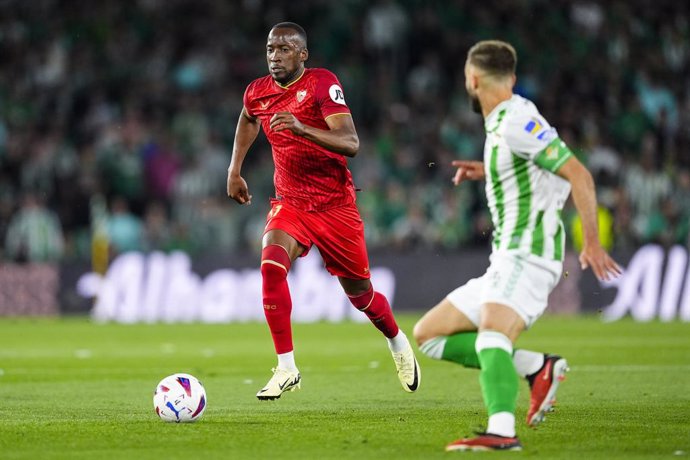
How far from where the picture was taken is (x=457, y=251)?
851 inches

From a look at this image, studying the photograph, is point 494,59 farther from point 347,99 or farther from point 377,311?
point 347,99

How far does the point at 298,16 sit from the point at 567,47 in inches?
204

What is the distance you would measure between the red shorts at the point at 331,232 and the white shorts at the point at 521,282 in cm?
277

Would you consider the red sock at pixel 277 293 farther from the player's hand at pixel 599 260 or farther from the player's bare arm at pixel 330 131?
the player's hand at pixel 599 260

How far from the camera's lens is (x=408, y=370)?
32.0ft

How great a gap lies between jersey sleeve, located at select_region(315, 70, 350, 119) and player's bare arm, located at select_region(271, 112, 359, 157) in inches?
2.4

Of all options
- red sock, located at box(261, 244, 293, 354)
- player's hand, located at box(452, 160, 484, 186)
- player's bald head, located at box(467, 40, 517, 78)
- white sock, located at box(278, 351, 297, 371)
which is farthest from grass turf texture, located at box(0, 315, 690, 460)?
player's bald head, located at box(467, 40, 517, 78)

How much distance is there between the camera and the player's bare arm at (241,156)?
9711 mm

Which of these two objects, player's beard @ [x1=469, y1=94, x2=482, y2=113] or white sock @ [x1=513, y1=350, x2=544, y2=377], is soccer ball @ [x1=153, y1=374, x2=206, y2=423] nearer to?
white sock @ [x1=513, y1=350, x2=544, y2=377]

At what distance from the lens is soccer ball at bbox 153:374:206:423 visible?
26.6 ft

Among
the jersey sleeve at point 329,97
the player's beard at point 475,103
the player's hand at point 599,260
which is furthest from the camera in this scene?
the jersey sleeve at point 329,97

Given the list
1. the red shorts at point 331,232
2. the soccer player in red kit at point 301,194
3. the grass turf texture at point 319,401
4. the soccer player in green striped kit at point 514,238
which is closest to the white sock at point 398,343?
the soccer player in red kit at point 301,194

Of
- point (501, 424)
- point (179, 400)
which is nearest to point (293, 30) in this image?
point (179, 400)

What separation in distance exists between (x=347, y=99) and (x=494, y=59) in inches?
677
